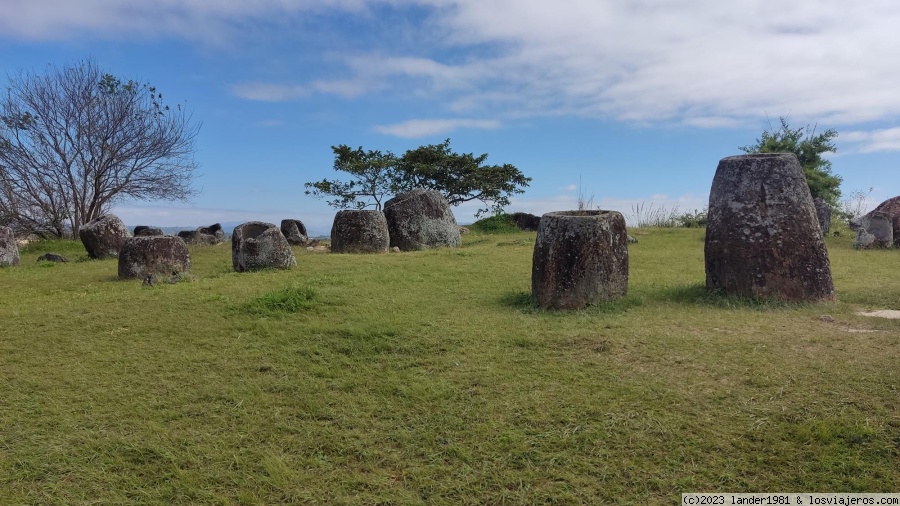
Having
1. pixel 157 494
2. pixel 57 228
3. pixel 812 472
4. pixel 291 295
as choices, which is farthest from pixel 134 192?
pixel 812 472

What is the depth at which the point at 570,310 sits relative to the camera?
641 centimetres

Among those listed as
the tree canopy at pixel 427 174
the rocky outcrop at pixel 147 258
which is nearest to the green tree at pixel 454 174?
the tree canopy at pixel 427 174

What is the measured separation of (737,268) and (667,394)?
3.40 metres

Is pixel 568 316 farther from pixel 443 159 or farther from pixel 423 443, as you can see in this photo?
pixel 443 159

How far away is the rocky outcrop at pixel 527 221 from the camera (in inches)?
807

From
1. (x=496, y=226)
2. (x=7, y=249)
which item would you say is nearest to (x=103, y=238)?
(x=7, y=249)

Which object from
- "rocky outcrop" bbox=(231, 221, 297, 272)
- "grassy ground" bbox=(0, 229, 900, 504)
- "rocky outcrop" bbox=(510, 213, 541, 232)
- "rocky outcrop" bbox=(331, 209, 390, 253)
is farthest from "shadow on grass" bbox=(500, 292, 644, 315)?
"rocky outcrop" bbox=(510, 213, 541, 232)

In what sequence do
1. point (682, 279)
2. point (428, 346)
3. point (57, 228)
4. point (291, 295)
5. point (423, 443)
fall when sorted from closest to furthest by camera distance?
point (423, 443) < point (428, 346) < point (291, 295) < point (682, 279) < point (57, 228)

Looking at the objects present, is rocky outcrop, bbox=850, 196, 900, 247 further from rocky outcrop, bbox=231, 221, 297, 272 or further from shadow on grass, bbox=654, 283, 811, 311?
rocky outcrop, bbox=231, 221, 297, 272

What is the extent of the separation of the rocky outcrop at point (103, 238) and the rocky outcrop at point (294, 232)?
4.25 meters

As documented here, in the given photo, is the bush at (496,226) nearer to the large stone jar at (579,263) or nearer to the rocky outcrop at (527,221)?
the rocky outcrop at (527,221)

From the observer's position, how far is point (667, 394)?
4035mm

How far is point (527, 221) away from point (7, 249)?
14.3m

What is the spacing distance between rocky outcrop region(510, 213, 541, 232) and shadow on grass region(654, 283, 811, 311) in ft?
42.6
